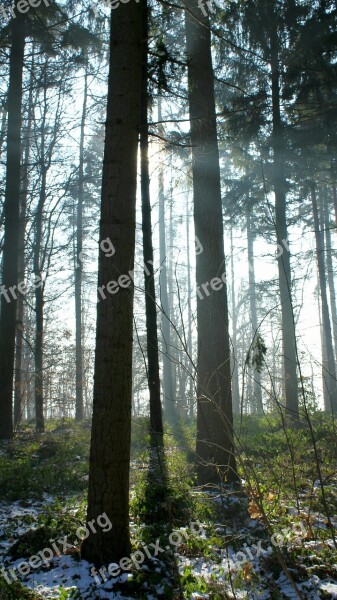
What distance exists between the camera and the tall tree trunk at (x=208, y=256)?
6.98m

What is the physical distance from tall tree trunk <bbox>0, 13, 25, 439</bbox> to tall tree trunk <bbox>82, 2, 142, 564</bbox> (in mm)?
7417

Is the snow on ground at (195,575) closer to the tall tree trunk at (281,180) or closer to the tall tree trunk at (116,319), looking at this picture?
the tall tree trunk at (116,319)

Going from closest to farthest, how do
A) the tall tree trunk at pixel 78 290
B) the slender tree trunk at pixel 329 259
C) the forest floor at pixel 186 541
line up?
the forest floor at pixel 186 541 < the tall tree trunk at pixel 78 290 < the slender tree trunk at pixel 329 259

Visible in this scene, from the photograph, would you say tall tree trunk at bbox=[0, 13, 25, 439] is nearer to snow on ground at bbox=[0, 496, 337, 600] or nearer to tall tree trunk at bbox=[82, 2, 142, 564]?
snow on ground at bbox=[0, 496, 337, 600]

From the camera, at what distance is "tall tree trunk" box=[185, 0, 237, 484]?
6.98m

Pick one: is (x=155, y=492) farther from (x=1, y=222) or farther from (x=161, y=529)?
(x=1, y=222)

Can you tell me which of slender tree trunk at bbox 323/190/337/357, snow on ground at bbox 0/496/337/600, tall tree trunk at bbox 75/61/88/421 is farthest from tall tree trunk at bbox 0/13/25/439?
slender tree trunk at bbox 323/190/337/357

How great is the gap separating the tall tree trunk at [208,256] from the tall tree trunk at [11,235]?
553 centimetres

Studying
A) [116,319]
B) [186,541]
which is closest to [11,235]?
[116,319]

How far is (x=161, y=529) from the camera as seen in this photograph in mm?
4805

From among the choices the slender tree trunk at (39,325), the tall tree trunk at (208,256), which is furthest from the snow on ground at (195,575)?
the slender tree trunk at (39,325)

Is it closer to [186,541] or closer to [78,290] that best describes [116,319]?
[186,541]

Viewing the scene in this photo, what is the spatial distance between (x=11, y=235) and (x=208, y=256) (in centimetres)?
624

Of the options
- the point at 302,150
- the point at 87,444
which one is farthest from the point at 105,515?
the point at 302,150
